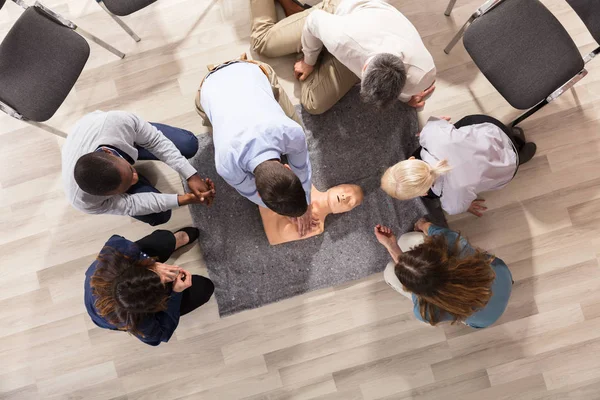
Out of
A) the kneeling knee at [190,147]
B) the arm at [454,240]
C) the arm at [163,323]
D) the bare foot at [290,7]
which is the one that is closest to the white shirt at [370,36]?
the bare foot at [290,7]

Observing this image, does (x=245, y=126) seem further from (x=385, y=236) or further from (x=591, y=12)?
(x=591, y=12)

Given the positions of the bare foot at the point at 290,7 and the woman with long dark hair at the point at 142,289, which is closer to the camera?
the woman with long dark hair at the point at 142,289

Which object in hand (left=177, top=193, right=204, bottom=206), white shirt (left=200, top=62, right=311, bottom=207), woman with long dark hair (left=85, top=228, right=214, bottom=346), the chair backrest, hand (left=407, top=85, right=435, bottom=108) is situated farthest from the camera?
hand (left=407, top=85, right=435, bottom=108)

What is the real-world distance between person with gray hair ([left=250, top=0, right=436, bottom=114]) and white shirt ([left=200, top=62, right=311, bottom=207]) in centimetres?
38

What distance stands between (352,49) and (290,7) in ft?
2.46

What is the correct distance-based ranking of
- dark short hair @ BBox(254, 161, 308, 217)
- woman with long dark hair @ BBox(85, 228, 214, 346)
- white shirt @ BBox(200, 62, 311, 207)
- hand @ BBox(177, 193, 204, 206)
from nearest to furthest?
dark short hair @ BBox(254, 161, 308, 217) < white shirt @ BBox(200, 62, 311, 207) < woman with long dark hair @ BBox(85, 228, 214, 346) < hand @ BBox(177, 193, 204, 206)

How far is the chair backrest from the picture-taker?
169cm

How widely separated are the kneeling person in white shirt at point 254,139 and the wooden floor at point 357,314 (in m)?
0.61

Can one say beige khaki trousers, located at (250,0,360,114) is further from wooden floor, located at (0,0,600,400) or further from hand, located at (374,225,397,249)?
hand, located at (374,225,397,249)

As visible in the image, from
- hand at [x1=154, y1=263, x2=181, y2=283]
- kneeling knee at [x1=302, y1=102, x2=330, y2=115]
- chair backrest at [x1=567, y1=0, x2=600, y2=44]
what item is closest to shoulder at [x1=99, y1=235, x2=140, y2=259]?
hand at [x1=154, y1=263, x2=181, y2=283]

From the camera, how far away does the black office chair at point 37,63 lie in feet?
5.95

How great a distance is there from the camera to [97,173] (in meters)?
1.50

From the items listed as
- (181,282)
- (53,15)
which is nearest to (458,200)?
(181,282)

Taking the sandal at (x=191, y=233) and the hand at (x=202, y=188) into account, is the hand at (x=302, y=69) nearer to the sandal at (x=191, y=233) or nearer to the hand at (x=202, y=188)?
the hand at (x=202, y=188)
